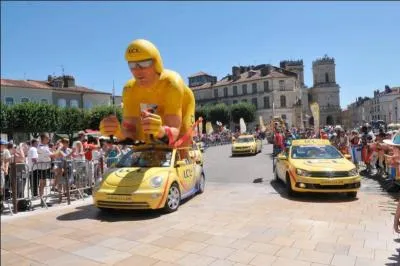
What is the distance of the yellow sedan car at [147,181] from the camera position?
809cm

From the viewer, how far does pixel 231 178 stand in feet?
48.4

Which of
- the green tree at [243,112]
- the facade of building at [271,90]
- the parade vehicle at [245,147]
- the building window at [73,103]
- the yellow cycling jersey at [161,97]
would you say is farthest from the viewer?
the facade of building at [271,90]

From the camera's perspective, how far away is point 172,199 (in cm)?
864

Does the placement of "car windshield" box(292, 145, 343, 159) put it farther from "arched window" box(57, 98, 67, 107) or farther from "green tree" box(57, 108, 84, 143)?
"arched window" box(57, 98, 67, 107)

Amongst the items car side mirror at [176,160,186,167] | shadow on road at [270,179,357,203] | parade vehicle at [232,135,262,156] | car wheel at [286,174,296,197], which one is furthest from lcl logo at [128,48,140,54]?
parade vehicle at [232,135,262,156]

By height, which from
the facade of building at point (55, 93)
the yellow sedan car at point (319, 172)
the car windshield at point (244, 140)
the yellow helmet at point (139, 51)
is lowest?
the yellow sedan car at point (319, 172)

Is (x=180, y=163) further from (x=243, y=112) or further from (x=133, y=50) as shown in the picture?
(x=243, y=112)

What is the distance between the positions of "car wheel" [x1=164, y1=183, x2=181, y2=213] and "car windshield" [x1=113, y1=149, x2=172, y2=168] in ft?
1.94

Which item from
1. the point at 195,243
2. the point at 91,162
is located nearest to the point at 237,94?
the point at 91,162

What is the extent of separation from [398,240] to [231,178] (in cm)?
886

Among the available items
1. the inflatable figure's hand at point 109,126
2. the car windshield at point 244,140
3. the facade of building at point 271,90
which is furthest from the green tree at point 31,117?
the facade of building at point 271,90

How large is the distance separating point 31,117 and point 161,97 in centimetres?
3475

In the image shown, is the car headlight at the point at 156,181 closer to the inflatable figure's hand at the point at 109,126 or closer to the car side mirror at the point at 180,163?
the car side mirror at the point at 180,163

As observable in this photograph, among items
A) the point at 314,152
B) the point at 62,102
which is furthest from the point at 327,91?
the point at 314,152
